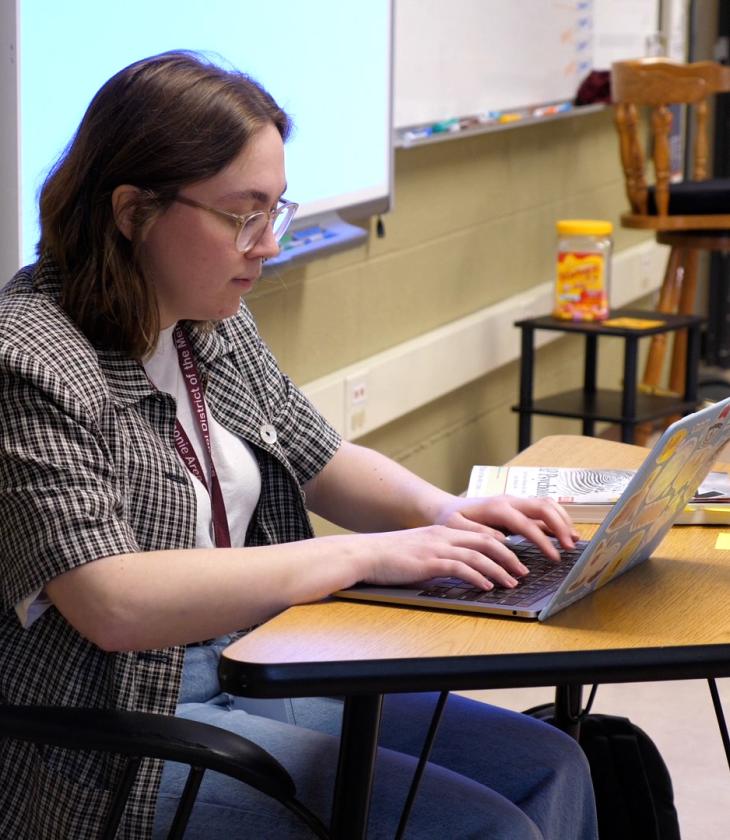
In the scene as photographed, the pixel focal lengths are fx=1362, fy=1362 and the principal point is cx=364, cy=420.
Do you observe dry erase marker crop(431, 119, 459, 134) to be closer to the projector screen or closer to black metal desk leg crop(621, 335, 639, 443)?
the projector screen

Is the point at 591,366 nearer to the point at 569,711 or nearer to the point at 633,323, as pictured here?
the point at 633,323

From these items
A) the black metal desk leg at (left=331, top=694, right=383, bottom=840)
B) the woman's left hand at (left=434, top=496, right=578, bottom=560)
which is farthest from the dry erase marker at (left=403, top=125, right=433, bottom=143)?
the black metal desk leg at (left=331, top=694, right=383, bottom=840)

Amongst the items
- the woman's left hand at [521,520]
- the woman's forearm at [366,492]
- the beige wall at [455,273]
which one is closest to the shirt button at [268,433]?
the woman's forearm at [366,492]

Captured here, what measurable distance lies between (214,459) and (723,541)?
53cm

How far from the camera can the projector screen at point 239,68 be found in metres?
1.81

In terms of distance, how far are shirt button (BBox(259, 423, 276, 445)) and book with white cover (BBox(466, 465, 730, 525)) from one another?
0.74 ft

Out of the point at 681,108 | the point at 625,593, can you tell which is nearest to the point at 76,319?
the point at 625,593

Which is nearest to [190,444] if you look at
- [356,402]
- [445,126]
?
[356,402]

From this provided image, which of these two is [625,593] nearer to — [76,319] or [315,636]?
[315,636]

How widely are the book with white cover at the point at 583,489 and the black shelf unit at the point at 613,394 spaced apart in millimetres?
1949

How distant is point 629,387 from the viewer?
3549 mm

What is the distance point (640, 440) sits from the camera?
425cm

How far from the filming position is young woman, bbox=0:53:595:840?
3.85 feet

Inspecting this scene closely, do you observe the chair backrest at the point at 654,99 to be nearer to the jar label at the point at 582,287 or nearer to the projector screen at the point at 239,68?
the jar label at the point at 582,287
